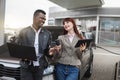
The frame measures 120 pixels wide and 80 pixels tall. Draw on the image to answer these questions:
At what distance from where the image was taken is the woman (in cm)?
478

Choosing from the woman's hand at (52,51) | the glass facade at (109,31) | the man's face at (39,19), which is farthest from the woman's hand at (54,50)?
the glass facade at (109,31)

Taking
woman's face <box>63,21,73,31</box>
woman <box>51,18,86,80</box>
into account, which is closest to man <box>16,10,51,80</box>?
woman <box>51,18,86,80</box>

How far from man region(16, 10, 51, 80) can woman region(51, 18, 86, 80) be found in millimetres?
653

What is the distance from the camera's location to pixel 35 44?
414 cm

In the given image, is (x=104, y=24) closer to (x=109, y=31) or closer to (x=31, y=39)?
(x=109, y=31)

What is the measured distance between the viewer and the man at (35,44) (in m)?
4.11

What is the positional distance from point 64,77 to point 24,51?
132cm

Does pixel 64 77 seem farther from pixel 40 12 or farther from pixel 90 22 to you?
pixel 90 22

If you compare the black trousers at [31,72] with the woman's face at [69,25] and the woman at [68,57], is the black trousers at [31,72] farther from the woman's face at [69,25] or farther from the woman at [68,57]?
the woman's face at [69,25]

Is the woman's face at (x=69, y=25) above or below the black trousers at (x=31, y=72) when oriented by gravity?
above

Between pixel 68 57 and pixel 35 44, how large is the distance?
2.96ft

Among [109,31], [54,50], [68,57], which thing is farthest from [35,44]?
[109,31]

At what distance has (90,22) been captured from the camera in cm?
2769

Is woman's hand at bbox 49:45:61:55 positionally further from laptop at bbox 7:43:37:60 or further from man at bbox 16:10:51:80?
laptop at bbox 7:43:37:60
